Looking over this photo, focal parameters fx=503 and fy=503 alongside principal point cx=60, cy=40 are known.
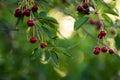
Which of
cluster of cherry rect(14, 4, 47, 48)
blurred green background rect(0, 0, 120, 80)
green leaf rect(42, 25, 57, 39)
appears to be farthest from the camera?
blurred green background rect(0, 0, 120, 80)

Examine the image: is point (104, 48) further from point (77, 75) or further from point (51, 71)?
point (77, 75)

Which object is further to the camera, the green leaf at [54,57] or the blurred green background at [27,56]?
the blurred green background at [27,56]

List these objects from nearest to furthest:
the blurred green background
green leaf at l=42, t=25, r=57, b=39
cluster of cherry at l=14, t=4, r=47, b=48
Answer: cluster of cherry at l=14, t=4, r=47, b=48 → green leaf at l=42, t=25, r=57, b=39 → the blurred green background

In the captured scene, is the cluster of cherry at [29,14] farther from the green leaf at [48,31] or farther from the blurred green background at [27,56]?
the blurred green background at [27,56]

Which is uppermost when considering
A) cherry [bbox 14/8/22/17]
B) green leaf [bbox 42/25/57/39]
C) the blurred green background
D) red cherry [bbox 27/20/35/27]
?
cherry [bbox 14/8/22/17]

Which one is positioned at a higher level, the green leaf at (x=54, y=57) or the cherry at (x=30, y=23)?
the cherry at (x=30, y=23)

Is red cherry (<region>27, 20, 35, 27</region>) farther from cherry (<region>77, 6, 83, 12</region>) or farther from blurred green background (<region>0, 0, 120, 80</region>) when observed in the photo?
blurred green background (<region>0, 0, 120, 80</region>)

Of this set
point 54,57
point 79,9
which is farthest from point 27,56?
point 79,9

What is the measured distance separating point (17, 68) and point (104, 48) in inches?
109

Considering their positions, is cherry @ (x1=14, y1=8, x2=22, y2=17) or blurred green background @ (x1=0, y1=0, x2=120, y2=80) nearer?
cherry @ (x1=14, y1=8, x2=22, y2=17)

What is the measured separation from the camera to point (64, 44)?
4.81 metres

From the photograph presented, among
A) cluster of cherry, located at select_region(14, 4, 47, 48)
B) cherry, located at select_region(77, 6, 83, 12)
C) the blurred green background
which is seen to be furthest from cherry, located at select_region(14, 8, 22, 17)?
the blurred green background

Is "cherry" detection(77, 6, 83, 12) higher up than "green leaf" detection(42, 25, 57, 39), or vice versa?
"cherry" detection(77, 6, 83, 12)

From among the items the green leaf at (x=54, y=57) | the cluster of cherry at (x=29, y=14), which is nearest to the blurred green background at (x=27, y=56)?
the green leaf at (x=54, y=57)
